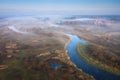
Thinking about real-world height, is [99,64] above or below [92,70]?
below

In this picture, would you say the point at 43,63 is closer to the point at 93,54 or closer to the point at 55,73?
the point at 55,73

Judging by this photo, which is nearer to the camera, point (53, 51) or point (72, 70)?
point (72, 70)

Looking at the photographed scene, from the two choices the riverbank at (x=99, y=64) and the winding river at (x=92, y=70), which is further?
the riverbank at (x=99, y=64)

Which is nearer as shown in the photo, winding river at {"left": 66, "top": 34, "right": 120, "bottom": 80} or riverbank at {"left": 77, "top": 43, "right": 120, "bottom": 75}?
winding river at {"left": 66, "top": 34, "right": 120, "bottom": 80}

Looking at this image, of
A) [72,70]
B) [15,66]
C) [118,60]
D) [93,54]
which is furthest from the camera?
[93,54]

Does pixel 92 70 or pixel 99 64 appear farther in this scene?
pixel 99 64

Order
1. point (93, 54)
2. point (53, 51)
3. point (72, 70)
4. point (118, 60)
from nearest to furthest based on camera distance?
point (72, 70) < point (118, 60) < point (93, 54) < point (53, 51)

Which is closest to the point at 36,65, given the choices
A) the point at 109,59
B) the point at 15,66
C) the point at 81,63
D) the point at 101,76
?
the point at 15,66

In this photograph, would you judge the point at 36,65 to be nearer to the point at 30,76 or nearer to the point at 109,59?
the point at 30,76

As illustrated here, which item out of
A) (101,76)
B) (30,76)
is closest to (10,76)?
(30,76)
